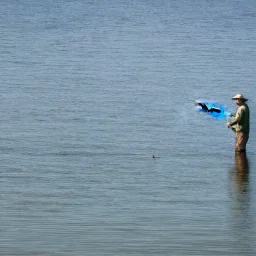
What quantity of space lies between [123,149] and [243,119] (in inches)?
159

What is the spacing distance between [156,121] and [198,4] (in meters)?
86.0

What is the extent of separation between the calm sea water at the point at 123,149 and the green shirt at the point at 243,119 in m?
0.97

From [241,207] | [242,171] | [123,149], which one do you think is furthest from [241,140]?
[241,207]

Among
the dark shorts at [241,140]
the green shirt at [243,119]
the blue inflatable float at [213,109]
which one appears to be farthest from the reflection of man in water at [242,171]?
the blue inflatable float at [213,109]

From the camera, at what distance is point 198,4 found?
135 meters

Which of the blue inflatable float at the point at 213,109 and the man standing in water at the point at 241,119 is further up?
the man standing in water at the point at 241,119

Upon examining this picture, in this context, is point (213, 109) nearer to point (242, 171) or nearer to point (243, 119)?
point (243, 119)

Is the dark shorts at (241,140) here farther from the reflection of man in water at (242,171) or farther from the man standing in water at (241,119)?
the reflection of man in water at (242,171)

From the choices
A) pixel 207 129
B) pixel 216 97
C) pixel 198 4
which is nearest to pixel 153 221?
pixel 207 129

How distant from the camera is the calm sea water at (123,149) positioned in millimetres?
30891

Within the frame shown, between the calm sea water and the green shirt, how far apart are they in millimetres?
970

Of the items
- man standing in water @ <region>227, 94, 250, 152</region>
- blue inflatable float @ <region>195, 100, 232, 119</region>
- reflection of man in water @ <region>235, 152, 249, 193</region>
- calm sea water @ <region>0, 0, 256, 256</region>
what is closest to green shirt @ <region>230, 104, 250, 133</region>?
man standing in water @ <region>227, 94, 250, 152</region>

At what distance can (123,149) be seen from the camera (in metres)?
43.2

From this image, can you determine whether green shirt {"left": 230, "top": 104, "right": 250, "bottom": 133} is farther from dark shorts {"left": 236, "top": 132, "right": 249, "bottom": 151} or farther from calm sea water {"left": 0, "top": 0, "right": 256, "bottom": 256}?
calm sea water {"left": 0, "top": 0, "right": 256, "bottom": 256}
